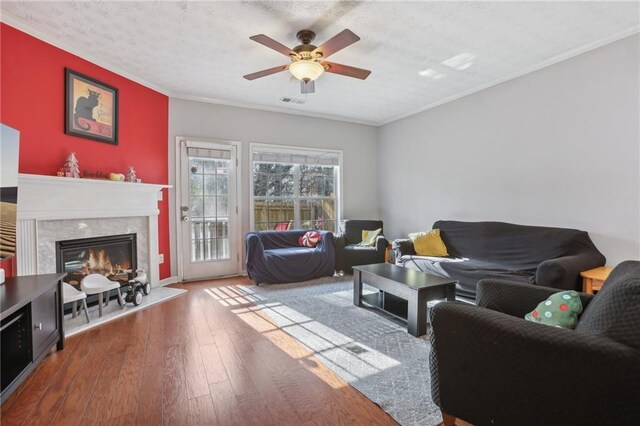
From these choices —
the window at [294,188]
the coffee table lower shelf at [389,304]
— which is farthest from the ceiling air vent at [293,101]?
the coffee table lower shelf at [389,304]

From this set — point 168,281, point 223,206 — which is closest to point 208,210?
point 223,206

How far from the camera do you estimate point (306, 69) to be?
273cm

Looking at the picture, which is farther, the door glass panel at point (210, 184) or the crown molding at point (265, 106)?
the door glass panel at point (210, 184)

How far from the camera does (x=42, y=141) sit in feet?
9.32

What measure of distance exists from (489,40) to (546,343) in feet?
9.26

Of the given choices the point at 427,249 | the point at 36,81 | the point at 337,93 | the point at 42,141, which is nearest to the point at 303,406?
the point at 427,249

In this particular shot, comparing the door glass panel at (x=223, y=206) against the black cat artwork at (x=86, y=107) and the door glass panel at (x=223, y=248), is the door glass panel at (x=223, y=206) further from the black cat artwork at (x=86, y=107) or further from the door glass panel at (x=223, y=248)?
the black cat artwork at (x=86, y=107)

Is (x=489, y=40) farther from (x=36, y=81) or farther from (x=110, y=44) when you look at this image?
(x=36, y=81)

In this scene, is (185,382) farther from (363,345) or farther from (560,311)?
(560,311)

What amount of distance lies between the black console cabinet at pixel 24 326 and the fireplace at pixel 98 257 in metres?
0.94

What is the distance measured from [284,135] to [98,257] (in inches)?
121

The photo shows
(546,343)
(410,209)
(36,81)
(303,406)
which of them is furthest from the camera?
(410,209)

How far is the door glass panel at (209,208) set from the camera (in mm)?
4484

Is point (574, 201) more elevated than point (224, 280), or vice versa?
point (574, 201)
